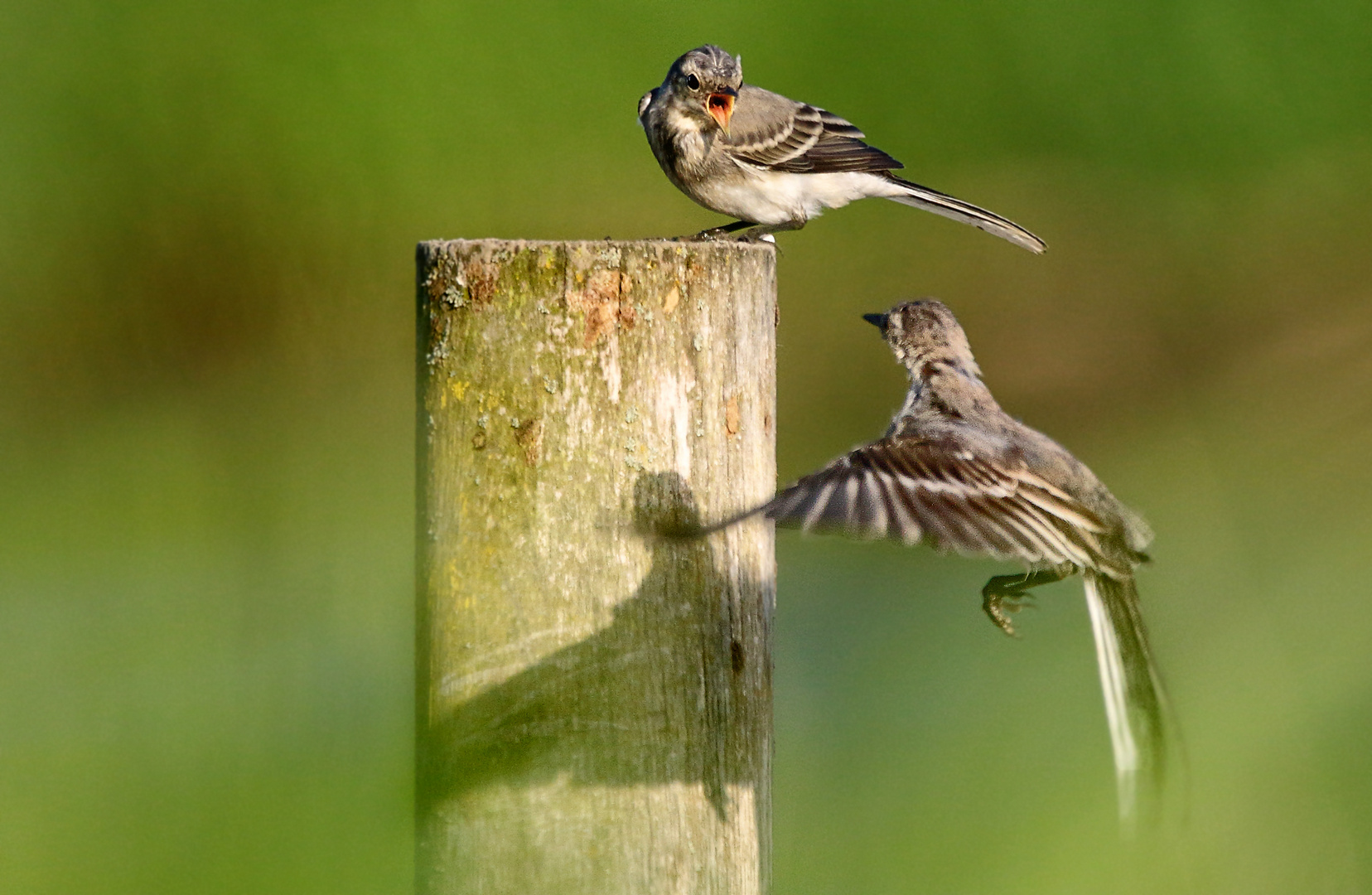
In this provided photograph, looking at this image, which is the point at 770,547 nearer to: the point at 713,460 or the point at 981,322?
the point at 713,460

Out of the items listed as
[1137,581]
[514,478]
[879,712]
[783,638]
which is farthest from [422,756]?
[783,638]

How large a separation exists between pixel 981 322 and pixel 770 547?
23.7ft

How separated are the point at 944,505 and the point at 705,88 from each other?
255 cm

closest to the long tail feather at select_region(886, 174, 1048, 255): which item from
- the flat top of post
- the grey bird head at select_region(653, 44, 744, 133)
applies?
the grey bird head at select_region(653, 44, 744, 133)

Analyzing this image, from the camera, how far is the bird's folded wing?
106 inches

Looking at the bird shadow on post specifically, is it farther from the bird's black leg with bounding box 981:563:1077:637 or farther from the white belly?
the white belly

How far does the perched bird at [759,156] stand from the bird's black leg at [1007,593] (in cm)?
172

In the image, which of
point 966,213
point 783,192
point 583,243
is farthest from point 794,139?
point 583,243

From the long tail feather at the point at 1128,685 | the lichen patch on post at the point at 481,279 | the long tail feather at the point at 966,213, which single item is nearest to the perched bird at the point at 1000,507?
the long tail feather at the point at 1128,685

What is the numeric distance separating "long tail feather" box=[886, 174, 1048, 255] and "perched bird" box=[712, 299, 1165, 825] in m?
1.50

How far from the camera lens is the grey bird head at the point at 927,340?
367 centimetres

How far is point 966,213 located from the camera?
5.32 meters

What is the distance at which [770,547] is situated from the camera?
280cm

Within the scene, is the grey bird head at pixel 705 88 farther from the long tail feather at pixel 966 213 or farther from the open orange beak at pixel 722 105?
the long tail feather at pixel 966 213
